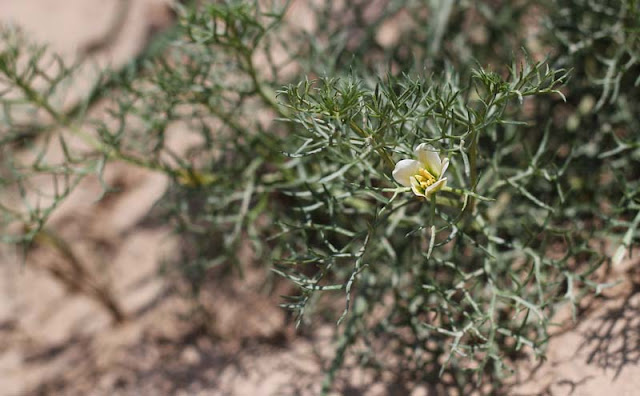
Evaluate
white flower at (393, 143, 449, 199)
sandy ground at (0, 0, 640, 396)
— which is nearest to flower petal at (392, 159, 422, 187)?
white flower at (393, 143, 449, 199)

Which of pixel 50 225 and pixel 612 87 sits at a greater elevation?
pixel 612 87

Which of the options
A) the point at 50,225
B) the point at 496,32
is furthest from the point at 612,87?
the point at 50,225

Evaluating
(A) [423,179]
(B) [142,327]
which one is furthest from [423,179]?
(B) [142,327]

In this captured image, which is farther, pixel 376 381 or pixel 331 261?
pixel 376 381

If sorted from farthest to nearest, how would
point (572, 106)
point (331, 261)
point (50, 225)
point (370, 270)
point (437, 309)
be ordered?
point (50, 225) → point (572, 106) → point (370, 270) → point (437, 309) → point (331, 261)

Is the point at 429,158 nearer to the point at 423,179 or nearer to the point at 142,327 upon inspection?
the point at 423,179

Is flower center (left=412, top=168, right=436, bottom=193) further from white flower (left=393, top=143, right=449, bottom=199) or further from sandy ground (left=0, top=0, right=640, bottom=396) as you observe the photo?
sandy ground (left=0, top=0, right=640, bottom=396)

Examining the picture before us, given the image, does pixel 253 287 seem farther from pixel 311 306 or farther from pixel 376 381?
pixel 376 381

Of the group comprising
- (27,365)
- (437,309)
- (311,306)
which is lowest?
(27,365)
